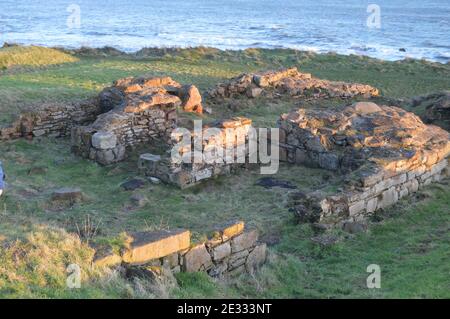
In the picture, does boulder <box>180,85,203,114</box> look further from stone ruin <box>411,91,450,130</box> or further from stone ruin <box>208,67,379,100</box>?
stone ruin <box>411,91,450,130</box>

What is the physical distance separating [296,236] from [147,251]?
155 inches

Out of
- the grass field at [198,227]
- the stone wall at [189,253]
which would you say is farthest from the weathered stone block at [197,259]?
the grass field at [198,227]

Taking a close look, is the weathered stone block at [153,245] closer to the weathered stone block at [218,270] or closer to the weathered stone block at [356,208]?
the weathered stone block at [218,270]

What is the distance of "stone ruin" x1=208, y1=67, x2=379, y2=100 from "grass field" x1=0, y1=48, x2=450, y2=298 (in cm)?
97

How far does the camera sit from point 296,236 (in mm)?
11422

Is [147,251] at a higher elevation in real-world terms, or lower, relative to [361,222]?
higher

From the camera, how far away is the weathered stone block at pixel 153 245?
8239 millimetres

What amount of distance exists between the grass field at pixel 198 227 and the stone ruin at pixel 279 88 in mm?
970

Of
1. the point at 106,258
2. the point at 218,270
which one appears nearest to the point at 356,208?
the point at 218,270

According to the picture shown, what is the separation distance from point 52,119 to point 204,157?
6002 millimetres

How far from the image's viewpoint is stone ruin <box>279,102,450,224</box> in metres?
12.1

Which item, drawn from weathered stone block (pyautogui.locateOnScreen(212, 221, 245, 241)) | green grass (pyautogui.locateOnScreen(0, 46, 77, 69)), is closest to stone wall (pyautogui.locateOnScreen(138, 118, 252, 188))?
weathered stone block (pyautogui.locateOnScreen(212, 221, 245, 241))

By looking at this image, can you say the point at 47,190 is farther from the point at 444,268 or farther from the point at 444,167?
the point at 444,167
